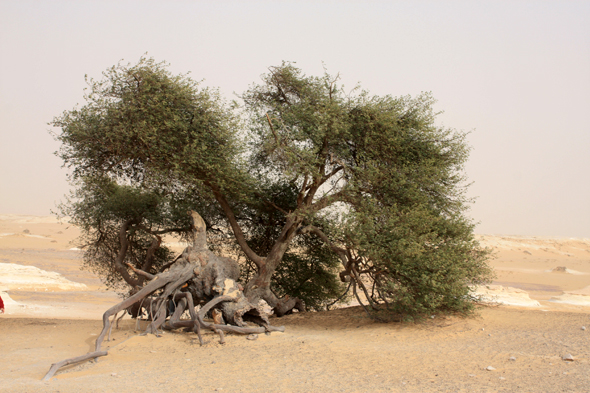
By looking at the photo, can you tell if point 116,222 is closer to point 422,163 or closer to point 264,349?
point 264,349

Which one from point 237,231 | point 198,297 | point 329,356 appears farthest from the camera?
point 237,231

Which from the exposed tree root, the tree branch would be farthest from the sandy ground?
the tree branch

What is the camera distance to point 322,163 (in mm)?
15094

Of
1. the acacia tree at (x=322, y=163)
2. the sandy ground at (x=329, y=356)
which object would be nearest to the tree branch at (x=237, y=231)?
the acacia tree at (x=322, y=163)

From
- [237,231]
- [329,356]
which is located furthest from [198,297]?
[329,356]

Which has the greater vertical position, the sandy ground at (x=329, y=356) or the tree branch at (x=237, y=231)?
the tree branch at (x=237, y=231)

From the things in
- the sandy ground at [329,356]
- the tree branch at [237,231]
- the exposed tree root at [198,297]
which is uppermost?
the tree branch at [237,231]

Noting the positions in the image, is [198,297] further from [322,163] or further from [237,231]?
[322,163]

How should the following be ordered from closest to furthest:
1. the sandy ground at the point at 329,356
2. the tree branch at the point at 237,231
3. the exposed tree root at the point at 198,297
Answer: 1. the sandy ground at the point at 329,356
2. the exposed tree root at the point at 198,297
3. the tree branch at the point at 237,231

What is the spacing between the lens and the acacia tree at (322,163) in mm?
13750

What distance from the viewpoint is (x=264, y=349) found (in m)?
11.3

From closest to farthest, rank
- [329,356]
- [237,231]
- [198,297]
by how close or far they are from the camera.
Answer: [329,356]
[198,297]
[237,231]

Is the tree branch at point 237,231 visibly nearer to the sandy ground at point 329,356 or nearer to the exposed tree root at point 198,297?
the exposed tree root at point 198,297

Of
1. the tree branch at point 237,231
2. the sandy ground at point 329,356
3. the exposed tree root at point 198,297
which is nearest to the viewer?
the sandy ground at point 329,356
